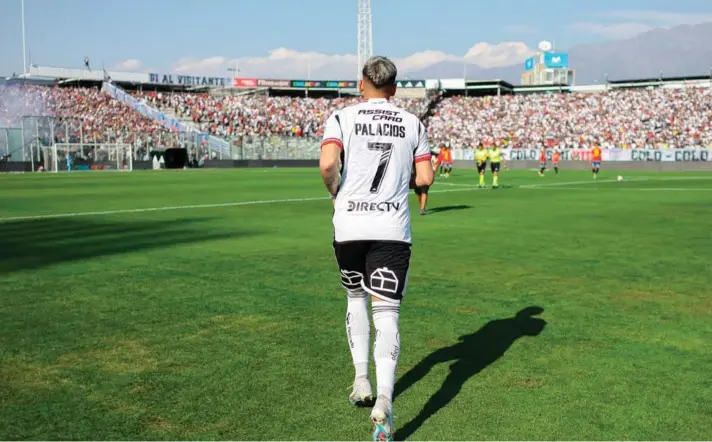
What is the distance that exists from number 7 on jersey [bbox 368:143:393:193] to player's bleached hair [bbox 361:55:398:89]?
36 centimetres

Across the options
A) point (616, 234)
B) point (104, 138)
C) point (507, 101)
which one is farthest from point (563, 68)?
point (616, 234)

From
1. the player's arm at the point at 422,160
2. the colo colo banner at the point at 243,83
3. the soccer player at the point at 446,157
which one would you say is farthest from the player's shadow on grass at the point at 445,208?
the colo colo banner at the point at 243,83

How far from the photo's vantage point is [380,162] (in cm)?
441

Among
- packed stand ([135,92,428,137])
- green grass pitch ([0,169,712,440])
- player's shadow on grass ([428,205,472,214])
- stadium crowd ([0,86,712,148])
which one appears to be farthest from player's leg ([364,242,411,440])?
packed stand ([135,92,428,137])

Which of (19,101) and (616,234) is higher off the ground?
(19,101)

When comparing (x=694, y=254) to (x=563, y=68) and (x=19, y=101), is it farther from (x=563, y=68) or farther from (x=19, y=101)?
(x=563, y=68)

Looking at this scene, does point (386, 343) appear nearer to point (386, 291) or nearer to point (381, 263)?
point (386, 291)

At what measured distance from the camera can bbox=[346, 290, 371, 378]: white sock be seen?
4648 mm

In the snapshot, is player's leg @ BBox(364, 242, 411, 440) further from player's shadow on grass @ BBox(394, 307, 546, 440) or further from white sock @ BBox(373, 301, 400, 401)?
player's shadow on grass @ BBox(394, 307, 546, 440)

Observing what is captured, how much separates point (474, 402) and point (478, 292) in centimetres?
365

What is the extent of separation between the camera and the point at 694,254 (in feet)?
35.9

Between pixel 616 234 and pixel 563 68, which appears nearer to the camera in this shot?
pixel 616 234

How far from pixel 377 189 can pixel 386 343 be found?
0.93m

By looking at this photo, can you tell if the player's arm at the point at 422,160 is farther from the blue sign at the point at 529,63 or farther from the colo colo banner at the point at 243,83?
the blue sign at the point at 529,63
